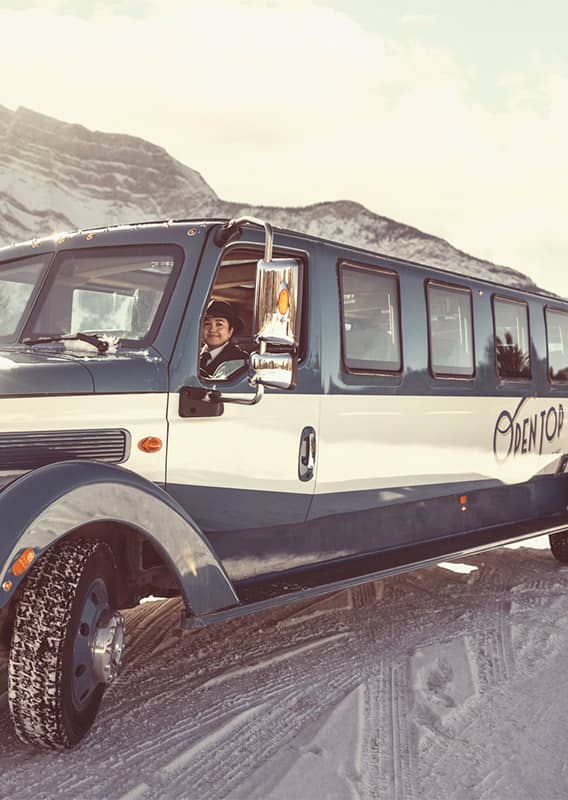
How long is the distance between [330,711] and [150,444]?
1441 mm

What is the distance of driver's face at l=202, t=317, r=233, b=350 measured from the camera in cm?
409

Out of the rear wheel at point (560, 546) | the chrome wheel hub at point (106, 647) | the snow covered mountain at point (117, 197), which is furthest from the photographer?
the snow covered mountain at point (117, 197)

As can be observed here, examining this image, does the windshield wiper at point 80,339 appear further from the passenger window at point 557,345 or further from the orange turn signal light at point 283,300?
the passenger window at point 557,345

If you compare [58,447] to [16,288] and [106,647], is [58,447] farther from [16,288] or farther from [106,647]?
[16,288]

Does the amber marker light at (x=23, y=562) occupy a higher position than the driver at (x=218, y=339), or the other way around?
the driver at (x=218, y=339)

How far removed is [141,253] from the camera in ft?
13.4

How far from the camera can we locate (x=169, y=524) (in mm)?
3555

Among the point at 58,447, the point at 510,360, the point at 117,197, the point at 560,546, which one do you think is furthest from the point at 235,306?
the point at 117,197

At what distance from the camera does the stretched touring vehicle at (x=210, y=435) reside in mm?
3273

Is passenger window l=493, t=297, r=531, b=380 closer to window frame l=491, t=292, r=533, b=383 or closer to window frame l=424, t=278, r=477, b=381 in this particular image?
window frame l=491, t=292, r=533, b=383

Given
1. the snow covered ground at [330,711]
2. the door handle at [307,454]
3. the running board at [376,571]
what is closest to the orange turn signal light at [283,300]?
the door handle at [307,454]

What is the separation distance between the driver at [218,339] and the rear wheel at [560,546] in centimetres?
430

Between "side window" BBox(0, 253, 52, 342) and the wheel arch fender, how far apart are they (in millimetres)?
1113

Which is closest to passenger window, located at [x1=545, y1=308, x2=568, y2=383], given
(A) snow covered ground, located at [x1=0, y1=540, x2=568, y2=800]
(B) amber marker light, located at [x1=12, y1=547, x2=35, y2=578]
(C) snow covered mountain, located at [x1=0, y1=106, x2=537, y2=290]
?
(A) snow covered ground, located at [x1=0, y1=540, x2=568, y2=800]
